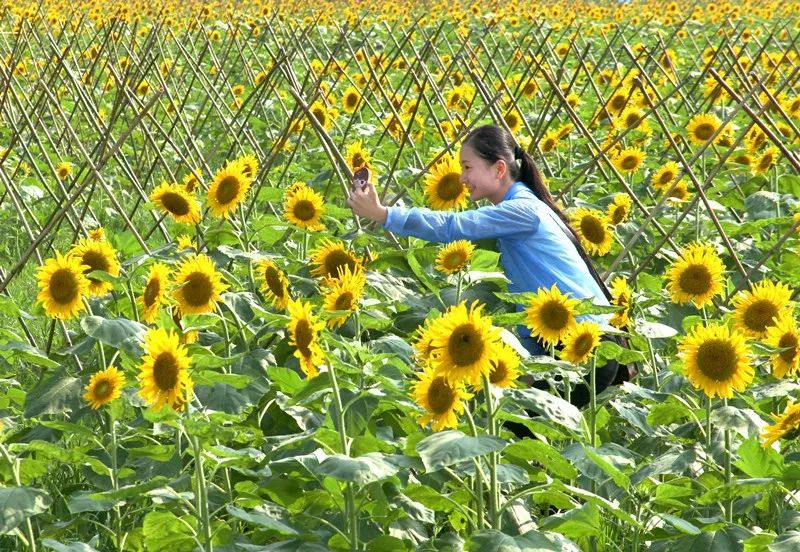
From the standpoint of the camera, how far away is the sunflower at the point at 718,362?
2740 mm

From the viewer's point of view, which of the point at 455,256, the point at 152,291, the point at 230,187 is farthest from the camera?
the point at 230,187

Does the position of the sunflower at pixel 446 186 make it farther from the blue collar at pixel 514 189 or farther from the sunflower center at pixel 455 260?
the sunflower center at pixel 455 260

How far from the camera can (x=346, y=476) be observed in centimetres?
235

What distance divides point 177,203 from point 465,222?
896mm

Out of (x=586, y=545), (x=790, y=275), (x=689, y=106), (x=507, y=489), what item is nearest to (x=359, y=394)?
(x=507, y=489)

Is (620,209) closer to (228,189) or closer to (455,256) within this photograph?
(455,256)

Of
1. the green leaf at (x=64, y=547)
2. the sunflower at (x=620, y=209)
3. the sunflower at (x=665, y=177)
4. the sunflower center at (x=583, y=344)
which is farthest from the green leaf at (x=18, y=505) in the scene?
the sunflower at (x=665, y=177)

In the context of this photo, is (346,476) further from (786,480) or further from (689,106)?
(689,106)

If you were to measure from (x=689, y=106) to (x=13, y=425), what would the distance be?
4.84m

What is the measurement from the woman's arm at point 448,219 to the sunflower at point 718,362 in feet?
4.15

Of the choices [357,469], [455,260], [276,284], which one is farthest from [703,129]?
[357,469]

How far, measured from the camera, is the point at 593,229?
14.1 feet

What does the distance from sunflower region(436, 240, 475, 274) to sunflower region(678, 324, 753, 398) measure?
93 centimetres

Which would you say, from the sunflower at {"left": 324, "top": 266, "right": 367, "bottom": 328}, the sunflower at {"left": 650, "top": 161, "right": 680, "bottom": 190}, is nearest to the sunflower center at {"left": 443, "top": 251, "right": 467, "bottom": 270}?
the sunflower at {"left": 324, "top": 266, "right": 367, "bottom": 328}
